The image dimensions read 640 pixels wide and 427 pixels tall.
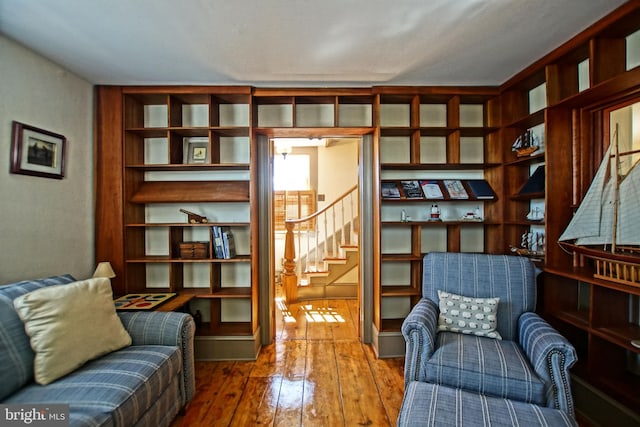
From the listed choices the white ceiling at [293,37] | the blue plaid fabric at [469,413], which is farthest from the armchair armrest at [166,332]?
the white ceiling at [293,37]

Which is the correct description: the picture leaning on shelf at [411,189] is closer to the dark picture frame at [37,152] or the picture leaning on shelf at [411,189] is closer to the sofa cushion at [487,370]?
the sofa cushion at [487,370]

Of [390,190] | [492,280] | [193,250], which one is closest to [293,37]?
[390,190]

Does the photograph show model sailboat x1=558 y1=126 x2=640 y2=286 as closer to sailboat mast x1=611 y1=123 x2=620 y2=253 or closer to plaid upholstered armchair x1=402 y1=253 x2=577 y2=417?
sailboat mast x1=611 y1=123 x2=620 y2=253

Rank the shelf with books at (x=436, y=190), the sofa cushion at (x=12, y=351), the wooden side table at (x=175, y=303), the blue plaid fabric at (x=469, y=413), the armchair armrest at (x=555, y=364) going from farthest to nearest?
the shelf with books at (x=436, y=190) < the wooden side table at (x=175, y=303) < the armchair armrest at (x=555, y=364) < the sofa cushion at (x=12, y=351) < the blue plaid fabric at (x=469, y=413)

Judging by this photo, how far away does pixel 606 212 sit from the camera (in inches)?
67.9

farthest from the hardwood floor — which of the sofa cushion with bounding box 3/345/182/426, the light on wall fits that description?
the light on wall

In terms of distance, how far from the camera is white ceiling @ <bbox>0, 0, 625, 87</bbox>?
158 centimetres

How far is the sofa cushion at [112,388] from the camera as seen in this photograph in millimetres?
1250

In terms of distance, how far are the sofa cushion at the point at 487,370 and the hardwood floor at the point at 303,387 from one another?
0.53 metres

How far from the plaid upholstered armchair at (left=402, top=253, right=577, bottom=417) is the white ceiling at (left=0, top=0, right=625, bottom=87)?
1.47 m

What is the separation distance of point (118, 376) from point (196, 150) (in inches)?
75.7

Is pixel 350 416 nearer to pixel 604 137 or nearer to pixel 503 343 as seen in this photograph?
pixel 503 343

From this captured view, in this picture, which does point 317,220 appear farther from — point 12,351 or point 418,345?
point 12,351

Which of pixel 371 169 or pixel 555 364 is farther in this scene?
pixel 371 169
